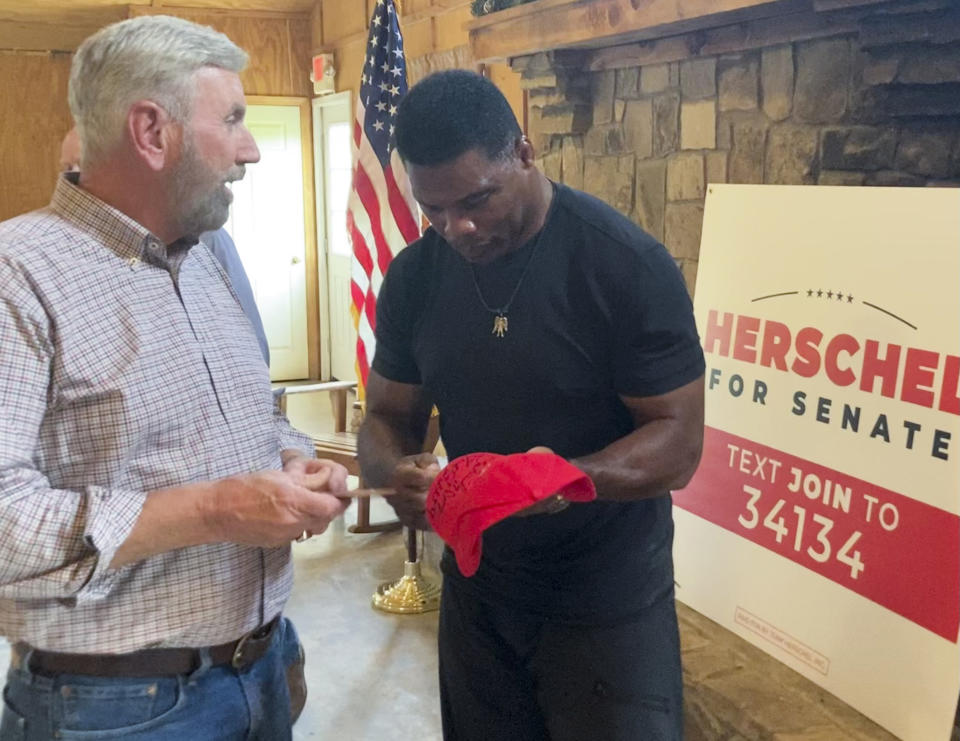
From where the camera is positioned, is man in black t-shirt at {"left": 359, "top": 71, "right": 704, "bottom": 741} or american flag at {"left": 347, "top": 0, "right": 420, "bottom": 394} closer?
man in black t-shirt at {"left": 359, "top": 71, "right": 704, "bottom": 741}

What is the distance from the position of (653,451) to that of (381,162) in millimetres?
2749

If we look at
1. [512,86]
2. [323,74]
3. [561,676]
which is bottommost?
[561,676]

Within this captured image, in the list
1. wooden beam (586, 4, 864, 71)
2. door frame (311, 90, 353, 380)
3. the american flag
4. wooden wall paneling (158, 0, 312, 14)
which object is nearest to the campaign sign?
wooden beam (586, 4, 864, 71)

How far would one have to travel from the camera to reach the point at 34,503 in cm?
99

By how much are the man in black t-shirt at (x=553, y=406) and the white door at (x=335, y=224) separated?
205 inches

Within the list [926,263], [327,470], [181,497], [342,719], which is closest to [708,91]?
[926,263]

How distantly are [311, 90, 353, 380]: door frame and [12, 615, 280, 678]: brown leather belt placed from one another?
5811 millimetres

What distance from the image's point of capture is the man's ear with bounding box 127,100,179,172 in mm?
1129

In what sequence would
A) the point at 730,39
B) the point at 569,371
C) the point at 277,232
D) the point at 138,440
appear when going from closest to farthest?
1. the point at 138,440
2. the point at 569,371
3. the point at 730,39
4. the point at 277,232

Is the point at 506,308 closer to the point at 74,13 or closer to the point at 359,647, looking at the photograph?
the point at 359,647

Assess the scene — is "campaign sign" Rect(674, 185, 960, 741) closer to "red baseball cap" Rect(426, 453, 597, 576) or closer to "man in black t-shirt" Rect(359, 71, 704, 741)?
"man in black t-shirt" Rect(359, 71, 704, 741)

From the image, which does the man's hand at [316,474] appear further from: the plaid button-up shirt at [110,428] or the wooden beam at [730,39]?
the wooden beam at [730,39]

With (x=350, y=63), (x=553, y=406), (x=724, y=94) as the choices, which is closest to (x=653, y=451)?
(x=553, y=406)

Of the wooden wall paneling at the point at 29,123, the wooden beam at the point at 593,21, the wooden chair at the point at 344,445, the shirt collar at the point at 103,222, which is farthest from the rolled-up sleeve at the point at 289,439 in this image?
the wooden wall paneling at the point at 29,123
